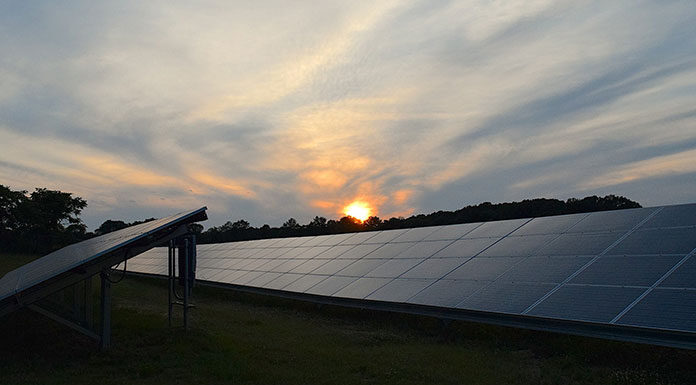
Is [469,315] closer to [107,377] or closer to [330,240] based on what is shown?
[107,377]

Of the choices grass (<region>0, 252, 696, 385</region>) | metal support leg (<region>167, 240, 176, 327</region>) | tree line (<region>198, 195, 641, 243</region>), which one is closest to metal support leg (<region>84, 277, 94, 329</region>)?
grass (<region>0, 252, 696, 385</region>)

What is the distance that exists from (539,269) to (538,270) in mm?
57

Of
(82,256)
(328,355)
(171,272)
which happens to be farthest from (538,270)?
(82,256)

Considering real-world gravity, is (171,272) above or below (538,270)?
above

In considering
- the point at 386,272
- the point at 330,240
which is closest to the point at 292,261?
the point at 330,240

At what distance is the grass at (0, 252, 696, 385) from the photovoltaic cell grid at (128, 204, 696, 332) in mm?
738

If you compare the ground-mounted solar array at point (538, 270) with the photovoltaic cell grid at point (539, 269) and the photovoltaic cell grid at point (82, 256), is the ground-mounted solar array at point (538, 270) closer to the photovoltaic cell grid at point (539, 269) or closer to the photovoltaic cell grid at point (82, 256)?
the photovoltaic cell grid at point (539, 269)

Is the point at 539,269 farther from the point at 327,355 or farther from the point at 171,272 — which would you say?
the point at 171,272

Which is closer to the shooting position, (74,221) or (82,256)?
(82,256)

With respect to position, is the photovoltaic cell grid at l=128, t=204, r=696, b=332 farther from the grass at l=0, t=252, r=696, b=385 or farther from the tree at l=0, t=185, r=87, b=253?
the tree at l=0, t=185, r=87, b=253

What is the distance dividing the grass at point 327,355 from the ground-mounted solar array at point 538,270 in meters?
0.73

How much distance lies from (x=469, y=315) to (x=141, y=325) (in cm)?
836

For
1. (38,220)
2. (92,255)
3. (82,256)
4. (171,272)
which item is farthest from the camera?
(38,220)

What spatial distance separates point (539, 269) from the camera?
1243 centimetres
